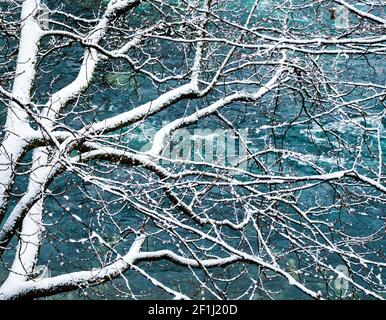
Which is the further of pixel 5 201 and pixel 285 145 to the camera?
pixel 285 145

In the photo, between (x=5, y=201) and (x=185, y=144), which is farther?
(x=185, y=144)

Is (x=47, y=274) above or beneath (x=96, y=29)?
beneath

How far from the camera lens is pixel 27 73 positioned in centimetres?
672
